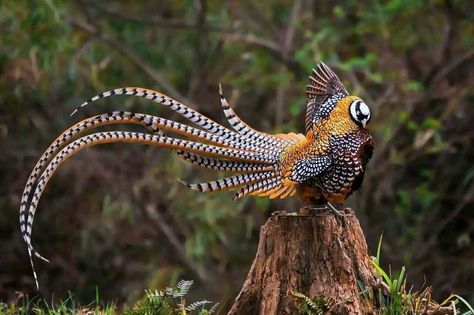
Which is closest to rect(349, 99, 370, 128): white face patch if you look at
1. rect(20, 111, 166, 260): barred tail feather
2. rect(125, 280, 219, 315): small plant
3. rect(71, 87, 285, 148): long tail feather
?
rect(71, 87, 285, 148): long tail feather

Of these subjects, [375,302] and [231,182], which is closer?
[375,302]

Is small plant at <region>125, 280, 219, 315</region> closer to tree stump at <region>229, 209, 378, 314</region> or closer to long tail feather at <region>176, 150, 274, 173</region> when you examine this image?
tree stump at <region>229, 209, 378, 314</region>

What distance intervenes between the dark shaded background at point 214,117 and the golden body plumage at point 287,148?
4730mm

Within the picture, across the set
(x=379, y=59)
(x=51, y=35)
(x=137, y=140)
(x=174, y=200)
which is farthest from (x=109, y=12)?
(x=137, y=140)

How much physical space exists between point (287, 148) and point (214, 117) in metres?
6.58

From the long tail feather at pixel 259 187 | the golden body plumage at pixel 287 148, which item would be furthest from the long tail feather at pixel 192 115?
the long tail feather at pixel 259 187

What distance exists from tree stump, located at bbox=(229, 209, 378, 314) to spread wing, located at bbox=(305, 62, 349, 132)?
662 millimetres

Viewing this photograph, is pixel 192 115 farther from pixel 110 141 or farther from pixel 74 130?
pixel 74 130

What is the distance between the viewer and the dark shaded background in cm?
1126

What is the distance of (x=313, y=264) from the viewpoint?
558 centimetres

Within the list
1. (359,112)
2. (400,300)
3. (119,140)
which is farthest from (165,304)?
(359,112)

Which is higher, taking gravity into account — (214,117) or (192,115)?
(214,117)

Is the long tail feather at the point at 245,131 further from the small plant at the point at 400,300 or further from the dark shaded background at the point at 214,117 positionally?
the dark shaded background at the point at 214,117

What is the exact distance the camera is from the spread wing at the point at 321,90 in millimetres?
5988
